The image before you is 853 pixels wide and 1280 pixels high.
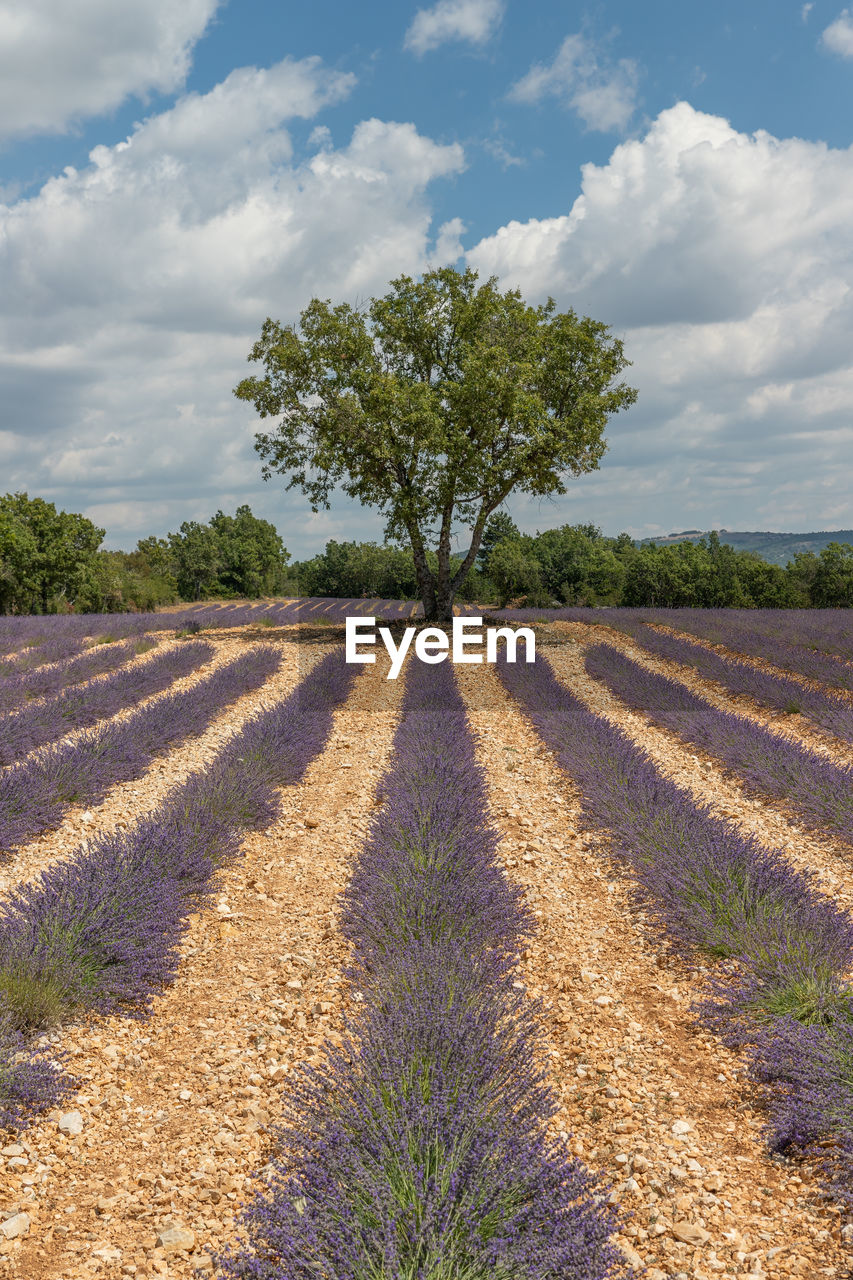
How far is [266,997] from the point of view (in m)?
3.48

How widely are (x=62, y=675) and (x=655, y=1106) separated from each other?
398 inches

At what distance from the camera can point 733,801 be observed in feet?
21.1

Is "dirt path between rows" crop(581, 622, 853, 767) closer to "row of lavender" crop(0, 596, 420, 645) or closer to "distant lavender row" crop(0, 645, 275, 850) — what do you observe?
"distant lavender row" crop(0, 645, 275, 850)

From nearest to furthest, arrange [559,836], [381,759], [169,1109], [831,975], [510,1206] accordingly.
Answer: [510,1206]
[169,1109]
[831,975]
[559,836]
[381,759]

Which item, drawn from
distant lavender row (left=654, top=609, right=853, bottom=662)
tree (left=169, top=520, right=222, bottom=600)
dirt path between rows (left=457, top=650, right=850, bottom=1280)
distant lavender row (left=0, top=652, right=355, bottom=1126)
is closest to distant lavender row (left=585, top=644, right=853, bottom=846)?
dirt path between rows (left=457, top=650, right=850, bottom=1280)

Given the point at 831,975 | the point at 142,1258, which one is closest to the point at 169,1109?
the point at 142,1258

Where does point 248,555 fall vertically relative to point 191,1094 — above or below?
above

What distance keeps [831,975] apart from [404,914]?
1.91 m

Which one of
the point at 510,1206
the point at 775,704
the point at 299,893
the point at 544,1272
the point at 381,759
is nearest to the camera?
the point at 544,1272

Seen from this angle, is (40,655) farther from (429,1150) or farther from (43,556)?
(43,556)

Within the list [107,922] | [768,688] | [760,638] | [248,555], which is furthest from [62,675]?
[248,555]

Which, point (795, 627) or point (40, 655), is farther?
point (795, 627)

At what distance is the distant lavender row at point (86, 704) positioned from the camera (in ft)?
23.8

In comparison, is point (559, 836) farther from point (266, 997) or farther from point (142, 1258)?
point (142, 1258)
